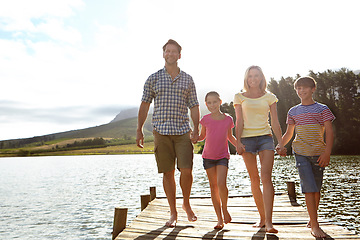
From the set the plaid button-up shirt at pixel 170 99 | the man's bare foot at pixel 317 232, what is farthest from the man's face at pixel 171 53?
the man's bare foot at pixel 317 232

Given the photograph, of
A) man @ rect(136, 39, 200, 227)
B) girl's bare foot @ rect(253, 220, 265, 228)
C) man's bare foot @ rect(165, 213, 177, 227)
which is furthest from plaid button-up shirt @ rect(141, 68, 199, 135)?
girl's bare foot @ rect(253, 220, 265, 228)

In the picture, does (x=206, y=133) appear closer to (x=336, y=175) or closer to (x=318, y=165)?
(x=318, y=165)

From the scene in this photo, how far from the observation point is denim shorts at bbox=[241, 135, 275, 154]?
15.2 ft

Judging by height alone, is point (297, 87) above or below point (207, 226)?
above

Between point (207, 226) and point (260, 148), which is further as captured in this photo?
point (207, 226)

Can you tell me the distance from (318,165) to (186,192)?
2187 millimetres

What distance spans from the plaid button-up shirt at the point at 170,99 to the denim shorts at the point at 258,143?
105 centimetres

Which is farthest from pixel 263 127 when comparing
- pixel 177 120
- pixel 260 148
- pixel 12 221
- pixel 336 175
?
pixel 336 175

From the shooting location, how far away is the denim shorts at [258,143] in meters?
4.64

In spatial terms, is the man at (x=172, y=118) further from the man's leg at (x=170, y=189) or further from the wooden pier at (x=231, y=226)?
the wooden pier at (x=231, y=226)

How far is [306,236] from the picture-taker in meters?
4.44

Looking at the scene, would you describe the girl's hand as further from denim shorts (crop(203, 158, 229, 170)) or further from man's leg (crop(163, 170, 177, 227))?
man's leg (crop(163, 170, 177, 227))

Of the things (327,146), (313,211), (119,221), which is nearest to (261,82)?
(327,146)

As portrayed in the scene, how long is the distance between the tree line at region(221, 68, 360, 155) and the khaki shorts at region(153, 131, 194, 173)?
44.9 m
